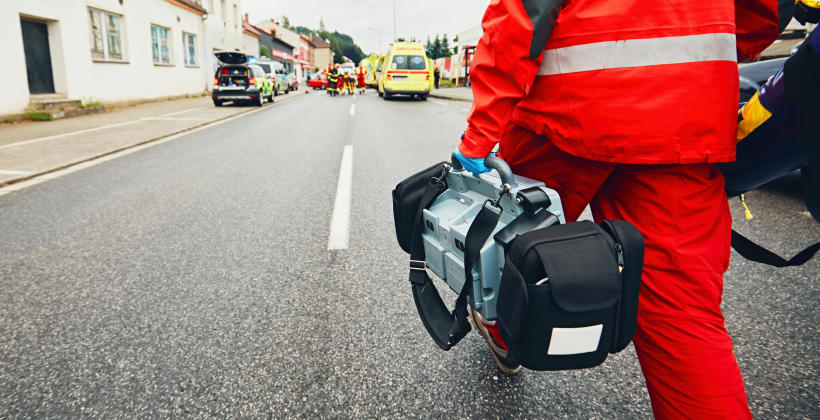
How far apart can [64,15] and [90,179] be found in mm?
12253

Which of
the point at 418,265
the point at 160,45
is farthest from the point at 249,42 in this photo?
the point at 418,265

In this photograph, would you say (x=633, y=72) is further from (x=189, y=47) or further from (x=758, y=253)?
(x=189, y=47)

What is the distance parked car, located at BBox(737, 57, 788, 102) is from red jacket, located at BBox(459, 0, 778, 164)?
3.13 metres

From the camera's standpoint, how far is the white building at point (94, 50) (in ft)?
41.8

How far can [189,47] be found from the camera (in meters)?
26.5

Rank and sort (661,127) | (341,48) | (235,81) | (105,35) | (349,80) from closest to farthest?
(661,127) → (105,35) → (235,81) → (349,80) → (341,48)

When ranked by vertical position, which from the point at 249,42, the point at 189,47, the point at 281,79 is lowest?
the point at 281,79

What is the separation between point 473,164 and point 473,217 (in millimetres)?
163

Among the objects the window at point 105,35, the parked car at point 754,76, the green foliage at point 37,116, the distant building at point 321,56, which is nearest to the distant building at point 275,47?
the distant building at point 321,56

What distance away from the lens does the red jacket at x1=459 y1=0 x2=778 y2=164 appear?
1251 millimetres

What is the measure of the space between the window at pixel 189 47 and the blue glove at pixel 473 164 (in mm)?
27568

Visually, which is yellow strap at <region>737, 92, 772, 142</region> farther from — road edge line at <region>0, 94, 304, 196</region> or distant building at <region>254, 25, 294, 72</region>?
distant building at <region>254, 25, 294, 72</region>

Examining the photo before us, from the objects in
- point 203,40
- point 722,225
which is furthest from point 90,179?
point 203,40

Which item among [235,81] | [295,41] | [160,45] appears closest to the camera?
[235,81]
